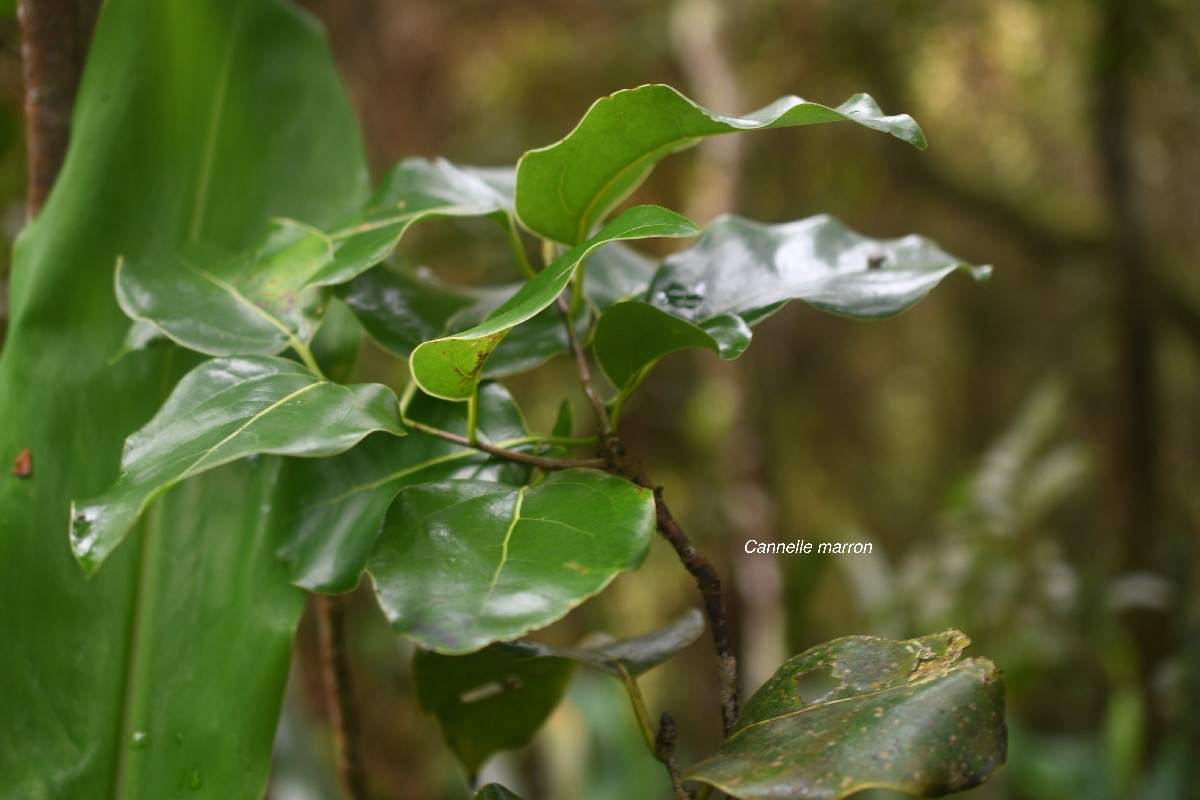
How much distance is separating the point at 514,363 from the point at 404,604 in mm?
195

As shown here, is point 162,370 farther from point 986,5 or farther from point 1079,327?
point 1079,327

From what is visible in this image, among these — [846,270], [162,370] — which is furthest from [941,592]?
[162,370]

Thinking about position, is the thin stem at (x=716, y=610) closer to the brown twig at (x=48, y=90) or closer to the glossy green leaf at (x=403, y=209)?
the glossy green leaf at (x=403, y=209)

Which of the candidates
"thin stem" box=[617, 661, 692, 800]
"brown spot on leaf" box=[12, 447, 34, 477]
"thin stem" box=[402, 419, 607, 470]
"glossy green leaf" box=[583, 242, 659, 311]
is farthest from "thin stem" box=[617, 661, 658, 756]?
"brown spot on leaf" box=[12, 447, 34, 477]

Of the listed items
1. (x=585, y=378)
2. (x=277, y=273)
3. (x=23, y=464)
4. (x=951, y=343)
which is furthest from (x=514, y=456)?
(x=951, y=343)

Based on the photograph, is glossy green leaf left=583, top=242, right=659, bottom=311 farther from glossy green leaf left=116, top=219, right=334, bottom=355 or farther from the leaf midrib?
the leaf midrib

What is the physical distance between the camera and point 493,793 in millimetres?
389

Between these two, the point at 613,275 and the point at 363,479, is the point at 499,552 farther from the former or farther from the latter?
the point at 613,275

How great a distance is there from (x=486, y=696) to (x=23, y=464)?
0.91 feet

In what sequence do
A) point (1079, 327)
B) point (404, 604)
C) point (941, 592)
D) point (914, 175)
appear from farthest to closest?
point (1079, 327) < point (914, 175) < point (941, 592) < point (404, 604)

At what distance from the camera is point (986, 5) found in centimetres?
204

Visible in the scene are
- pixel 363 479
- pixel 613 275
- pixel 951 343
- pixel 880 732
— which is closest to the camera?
pixel 880 732

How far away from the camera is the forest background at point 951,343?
1519 mm

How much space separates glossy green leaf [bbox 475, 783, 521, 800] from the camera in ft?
1.26
